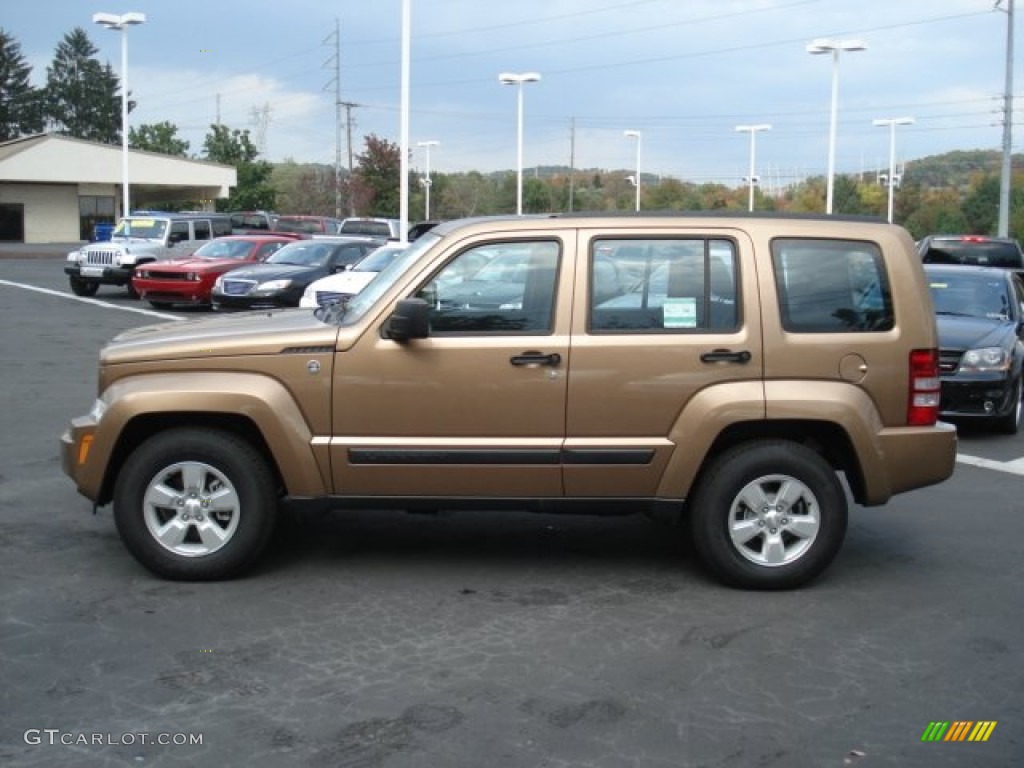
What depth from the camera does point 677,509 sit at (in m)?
5.81

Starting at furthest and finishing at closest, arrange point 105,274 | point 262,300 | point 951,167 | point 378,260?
point 951,167 → point 105,274 → point 262,300 → point 378,260

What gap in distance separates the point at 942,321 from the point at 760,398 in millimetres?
6310

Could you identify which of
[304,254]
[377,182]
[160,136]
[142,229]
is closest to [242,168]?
[377,182]

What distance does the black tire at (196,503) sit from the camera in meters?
5.73

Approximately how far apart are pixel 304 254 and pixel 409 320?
613 inches

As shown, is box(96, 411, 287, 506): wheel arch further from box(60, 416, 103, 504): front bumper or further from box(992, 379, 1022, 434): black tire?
box(992, 379, 1022, 434): black tire

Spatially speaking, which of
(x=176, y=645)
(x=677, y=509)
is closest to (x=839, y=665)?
(x=677, y=509)

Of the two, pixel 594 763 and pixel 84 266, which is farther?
pixel 84 266

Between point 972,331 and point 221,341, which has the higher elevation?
point 221,341

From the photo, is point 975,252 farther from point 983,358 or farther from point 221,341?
point 221,341

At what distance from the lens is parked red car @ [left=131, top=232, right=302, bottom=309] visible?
21.4 m

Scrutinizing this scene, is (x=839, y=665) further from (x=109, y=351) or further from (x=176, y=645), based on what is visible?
(x=109, y=351)

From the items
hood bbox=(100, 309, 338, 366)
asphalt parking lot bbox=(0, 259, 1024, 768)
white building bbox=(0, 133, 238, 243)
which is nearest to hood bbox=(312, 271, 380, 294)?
asphalt parking lot bbox=(0, 259, 1024, 768)

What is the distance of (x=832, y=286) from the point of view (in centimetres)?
584
